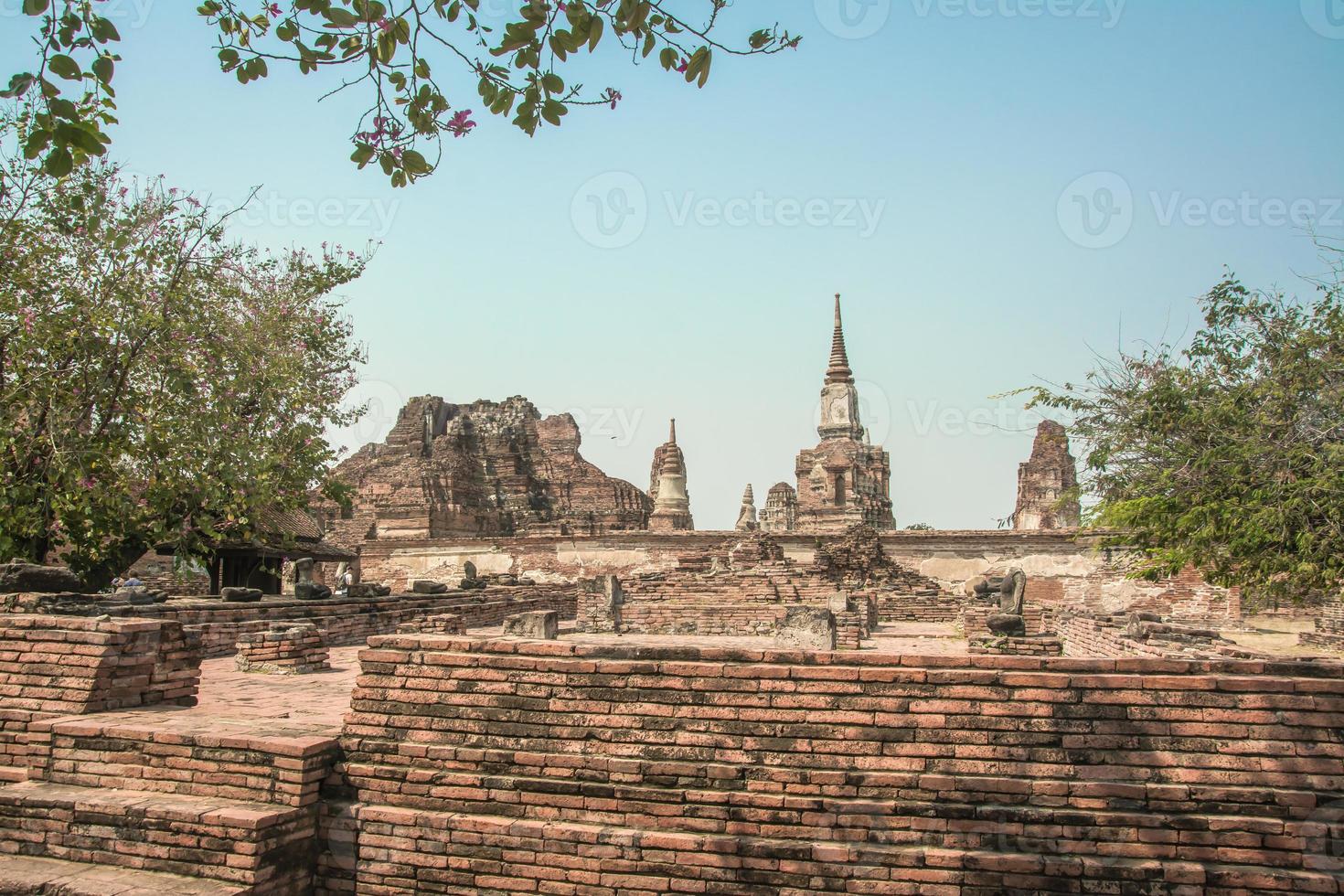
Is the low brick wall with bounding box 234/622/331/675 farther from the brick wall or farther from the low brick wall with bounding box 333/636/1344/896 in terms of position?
the brick wall

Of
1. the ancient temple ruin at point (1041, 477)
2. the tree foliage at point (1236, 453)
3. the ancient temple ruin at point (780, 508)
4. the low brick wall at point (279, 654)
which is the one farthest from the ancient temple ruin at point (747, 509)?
the low brick wall at point (279, 654)

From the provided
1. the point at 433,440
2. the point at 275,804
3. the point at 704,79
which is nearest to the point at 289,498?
the point at 275,804

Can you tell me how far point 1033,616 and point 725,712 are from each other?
10518 millimetres

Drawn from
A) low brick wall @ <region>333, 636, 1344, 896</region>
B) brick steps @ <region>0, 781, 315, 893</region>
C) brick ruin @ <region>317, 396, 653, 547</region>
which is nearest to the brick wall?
low brick wall @ <region>333, 636, 1344, 896</region>

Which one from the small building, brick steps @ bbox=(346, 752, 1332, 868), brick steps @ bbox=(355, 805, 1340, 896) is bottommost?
brick steps @ bbox=(355, 805, 1340, 896)

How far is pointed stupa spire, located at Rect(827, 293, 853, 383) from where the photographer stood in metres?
35.3

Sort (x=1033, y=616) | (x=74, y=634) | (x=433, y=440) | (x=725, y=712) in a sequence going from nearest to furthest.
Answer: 1. (x=725, y=712)
2. (x=74, y=634)
3. (x=1033, y=616)
4. (x=433, y=440)

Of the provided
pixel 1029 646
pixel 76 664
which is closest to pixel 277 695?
pixel 76 664

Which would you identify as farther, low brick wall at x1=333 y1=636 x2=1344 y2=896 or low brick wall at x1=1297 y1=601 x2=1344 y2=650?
low brick wall at x1=1297 y1=601 x2=1344 y2=650

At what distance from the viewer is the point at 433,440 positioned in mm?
34250

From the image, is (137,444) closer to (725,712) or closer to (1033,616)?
(725,712)

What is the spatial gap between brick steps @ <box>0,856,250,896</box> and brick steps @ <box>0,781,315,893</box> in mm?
43

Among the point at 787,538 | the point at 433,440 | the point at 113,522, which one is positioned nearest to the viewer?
the point at 113,522

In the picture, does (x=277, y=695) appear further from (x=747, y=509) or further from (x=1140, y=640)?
(x=747, y=509)
